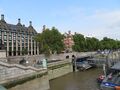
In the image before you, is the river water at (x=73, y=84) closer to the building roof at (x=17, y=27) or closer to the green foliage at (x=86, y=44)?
the building roof at (x=17, y=27)

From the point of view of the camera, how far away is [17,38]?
8850 centimetres

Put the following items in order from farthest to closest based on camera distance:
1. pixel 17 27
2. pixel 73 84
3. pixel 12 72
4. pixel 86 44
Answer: pixel 86 44
pixel 17 27
pixel 73 84
pixel 12 72

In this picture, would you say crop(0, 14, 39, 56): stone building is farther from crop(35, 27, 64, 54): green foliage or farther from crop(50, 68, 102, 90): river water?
crop(50, 68, 102, 90): river water

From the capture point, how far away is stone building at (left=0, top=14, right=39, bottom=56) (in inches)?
3213

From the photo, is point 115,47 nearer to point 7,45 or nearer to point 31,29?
point 31,29

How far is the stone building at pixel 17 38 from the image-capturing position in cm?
8161

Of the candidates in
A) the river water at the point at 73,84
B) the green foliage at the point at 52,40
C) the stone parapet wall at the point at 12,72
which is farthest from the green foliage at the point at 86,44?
the stone parapet wall at the point at 12,72

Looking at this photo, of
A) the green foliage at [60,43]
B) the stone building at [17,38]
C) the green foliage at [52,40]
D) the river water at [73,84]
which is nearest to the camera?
the river water at [73,84]

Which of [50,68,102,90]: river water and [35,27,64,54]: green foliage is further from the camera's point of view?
[35,27,64,54]: green foliage

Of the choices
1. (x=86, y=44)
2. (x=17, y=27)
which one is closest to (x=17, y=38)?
(x=17, y=27)

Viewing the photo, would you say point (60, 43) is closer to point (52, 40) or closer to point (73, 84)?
point (52, 40)

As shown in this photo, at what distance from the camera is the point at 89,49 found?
113 m

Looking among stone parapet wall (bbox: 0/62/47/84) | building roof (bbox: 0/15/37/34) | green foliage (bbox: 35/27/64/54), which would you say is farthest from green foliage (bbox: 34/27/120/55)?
stone parapet wall (bbox: 0/62/47/84)

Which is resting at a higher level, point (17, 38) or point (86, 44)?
point (17, 38)
